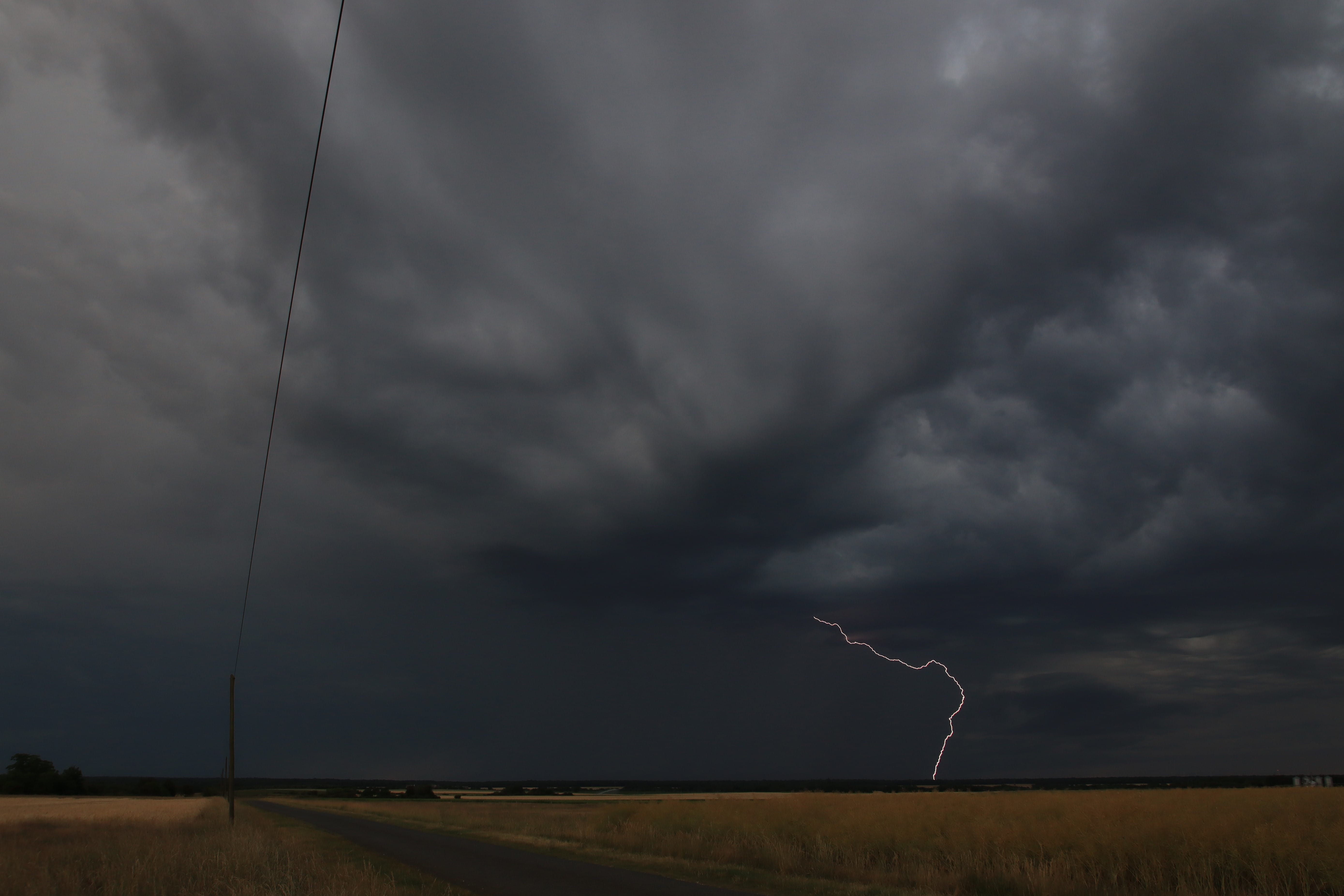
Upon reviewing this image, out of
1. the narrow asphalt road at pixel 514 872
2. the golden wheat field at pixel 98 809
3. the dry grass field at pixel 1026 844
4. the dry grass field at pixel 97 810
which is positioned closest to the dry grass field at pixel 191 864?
the narrow asphalt road at pixel 514 872

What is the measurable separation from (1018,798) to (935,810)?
786 cm

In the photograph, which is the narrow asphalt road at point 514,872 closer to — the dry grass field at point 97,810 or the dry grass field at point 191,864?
the dry grass field at point 191,864

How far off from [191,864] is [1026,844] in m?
23.3

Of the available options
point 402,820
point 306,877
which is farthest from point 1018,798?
point 402,820

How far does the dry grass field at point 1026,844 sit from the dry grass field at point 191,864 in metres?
8.51

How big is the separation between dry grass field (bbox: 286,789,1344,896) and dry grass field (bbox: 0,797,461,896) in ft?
27.9

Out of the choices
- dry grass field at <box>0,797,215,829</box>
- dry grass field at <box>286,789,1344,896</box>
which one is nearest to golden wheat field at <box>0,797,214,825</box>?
dry grass field at <box>0,797,215,829</box>

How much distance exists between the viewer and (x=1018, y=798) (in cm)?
3531

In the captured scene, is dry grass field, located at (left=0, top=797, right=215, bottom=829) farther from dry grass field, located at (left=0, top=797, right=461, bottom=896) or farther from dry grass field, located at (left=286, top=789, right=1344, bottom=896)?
dry grass field, located at (left=286, top=789, right=1344, bottom=896)

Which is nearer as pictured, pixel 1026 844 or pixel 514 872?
pixel 514 872

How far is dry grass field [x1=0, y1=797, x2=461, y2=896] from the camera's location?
54.9 ft

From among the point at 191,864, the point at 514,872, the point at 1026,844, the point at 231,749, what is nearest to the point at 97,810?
the point at 231,749

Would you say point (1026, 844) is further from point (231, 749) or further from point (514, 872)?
point (231, 749)

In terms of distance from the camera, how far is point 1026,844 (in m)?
22.2
